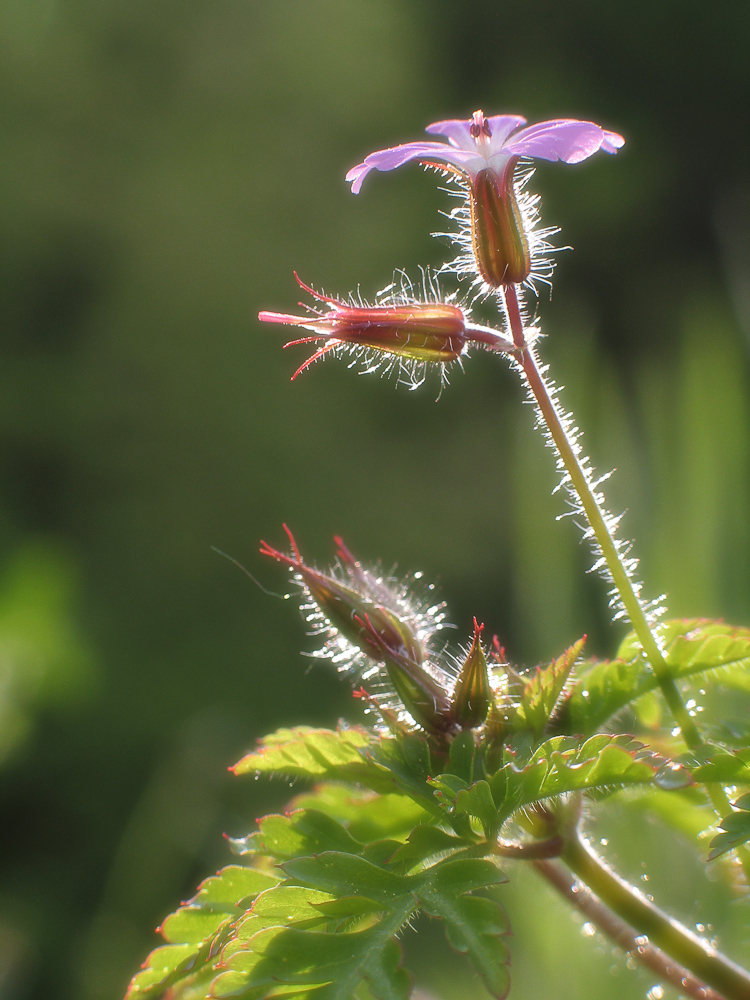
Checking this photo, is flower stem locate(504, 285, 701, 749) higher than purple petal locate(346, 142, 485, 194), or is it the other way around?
purple petal locate(346, 142, 485, 194)

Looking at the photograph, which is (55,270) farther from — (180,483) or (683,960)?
(683,960)

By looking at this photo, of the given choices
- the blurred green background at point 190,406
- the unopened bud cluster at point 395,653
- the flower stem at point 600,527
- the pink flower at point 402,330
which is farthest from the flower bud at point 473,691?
the blurred green background at point 190,406

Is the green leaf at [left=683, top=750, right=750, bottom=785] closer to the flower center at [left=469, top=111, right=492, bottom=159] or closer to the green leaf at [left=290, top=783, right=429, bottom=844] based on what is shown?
the green leaf at [left=290, top=783, right=429, bottom=844]

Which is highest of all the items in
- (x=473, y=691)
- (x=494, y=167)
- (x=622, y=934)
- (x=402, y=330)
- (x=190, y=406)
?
(x=190, y=406)

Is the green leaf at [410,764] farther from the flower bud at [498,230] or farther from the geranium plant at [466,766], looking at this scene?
the flower bud at [498,230]

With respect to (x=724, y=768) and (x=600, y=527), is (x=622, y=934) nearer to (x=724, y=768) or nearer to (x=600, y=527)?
(x=724, y=768)

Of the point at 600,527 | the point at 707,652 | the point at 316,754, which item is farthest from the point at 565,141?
the point at 316,754

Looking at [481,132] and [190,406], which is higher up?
[190,406]

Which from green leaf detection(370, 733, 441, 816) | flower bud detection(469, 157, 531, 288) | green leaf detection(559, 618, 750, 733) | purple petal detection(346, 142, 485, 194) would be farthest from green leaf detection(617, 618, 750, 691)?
purple petal detection(346, 142, 485, 194)
